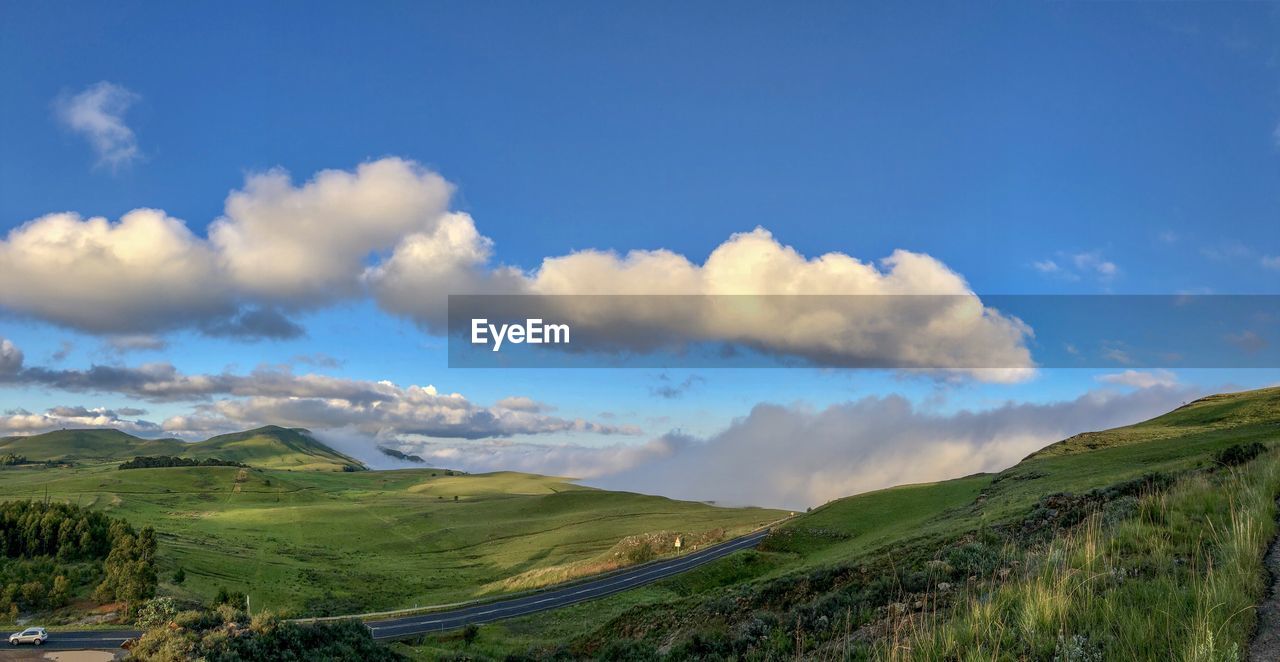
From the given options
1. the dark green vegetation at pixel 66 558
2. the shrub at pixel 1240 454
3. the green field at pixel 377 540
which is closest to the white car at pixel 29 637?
the dark green vegetation at pixel 66 558

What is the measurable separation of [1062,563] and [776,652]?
223 inches

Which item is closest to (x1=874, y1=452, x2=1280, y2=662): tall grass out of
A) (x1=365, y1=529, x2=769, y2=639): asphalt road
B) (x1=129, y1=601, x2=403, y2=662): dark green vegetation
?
(x1=129, y1=601, x2=403, y2=662): dark green vegetation

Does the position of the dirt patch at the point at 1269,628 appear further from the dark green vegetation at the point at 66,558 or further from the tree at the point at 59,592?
the tree at the point at 59,592

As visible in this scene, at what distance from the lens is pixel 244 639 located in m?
14.8

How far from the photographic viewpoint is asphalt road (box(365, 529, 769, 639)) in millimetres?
57812

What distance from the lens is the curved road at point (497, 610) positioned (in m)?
50.8

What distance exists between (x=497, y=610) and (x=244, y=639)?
52.2m

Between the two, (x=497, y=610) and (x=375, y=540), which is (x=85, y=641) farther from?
(x=375, y=540)

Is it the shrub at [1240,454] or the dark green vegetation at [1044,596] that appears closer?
the dark green vegetation at [1044,596]

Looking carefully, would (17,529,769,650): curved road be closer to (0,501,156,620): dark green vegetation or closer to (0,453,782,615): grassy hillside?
(0,453,782,615): grassy hillside

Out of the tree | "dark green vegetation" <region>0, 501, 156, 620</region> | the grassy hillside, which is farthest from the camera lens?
the grassy hillside

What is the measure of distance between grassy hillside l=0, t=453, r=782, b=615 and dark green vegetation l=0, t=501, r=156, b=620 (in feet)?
14.9

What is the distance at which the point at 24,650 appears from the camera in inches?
1820

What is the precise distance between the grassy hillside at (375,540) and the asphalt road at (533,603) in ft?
35.2
